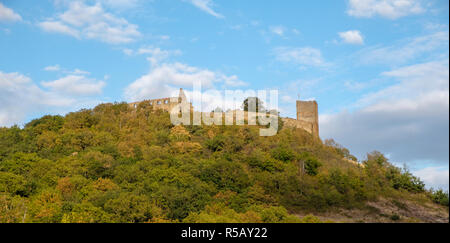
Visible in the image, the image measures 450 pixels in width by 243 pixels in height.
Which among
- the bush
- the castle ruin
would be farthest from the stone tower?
the bush

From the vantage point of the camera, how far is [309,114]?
65688 millimetres

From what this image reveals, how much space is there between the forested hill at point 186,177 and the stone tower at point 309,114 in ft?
11.1

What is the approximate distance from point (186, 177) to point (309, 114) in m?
24.9

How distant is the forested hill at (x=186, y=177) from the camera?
39.6 metres

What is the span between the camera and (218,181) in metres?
46.3

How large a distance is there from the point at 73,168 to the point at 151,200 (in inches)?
414

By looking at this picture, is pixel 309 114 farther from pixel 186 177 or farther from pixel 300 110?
pixel 186 177

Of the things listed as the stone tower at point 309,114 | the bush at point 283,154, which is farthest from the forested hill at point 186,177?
the stone tower at point 309,114

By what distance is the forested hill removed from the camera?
39594 mm

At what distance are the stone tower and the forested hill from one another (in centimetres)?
339

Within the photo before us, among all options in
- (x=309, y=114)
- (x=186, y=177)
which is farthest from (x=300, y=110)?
(x=186, y=177)

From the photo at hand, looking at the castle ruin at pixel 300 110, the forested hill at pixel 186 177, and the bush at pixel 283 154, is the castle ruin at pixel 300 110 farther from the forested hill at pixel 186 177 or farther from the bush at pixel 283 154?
the bush at pixel 283 154

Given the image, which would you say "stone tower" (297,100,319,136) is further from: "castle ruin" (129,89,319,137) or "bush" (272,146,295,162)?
"bush" (272,146,295,162)

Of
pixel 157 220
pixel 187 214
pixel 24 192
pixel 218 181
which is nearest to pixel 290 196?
pixel 218 181
